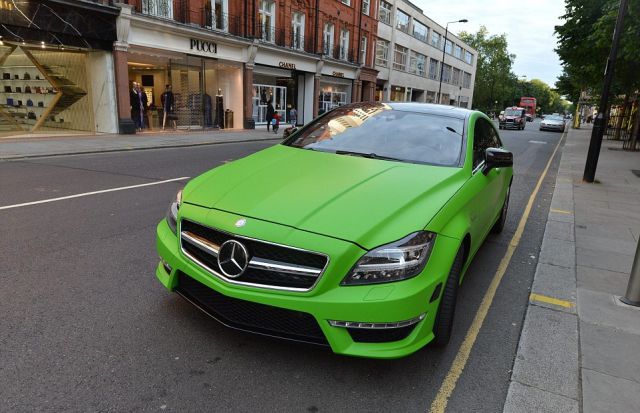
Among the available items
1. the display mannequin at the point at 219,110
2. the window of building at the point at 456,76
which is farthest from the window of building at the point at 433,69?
the display mannequin at the point at 219,110

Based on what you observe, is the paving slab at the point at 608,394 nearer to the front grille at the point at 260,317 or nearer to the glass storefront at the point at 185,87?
the front grille at the point at 260,317

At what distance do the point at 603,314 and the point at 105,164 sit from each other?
10.8m

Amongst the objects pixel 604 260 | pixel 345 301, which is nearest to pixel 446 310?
pixel 345 301

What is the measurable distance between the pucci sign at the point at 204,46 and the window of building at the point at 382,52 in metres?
23.7

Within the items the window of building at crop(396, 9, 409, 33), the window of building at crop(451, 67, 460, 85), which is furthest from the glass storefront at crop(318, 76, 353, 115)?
the window of building at crop(451, 67, 460, 85)

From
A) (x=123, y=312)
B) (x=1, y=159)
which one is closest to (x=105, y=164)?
(x=1, y=159)

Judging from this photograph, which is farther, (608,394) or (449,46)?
(449,46)

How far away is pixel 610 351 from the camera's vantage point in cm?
329

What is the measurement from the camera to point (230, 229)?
8.89 feet

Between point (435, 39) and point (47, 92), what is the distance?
5175 cm

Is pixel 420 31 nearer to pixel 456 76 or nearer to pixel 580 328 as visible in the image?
pixel 456 76

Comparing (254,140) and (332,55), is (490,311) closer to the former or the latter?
(254,140)

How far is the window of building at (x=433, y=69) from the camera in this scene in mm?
59562

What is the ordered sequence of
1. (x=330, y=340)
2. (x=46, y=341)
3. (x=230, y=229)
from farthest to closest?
(x=46, y=341)
(x=230, y=229)
(x=330, y=340)
